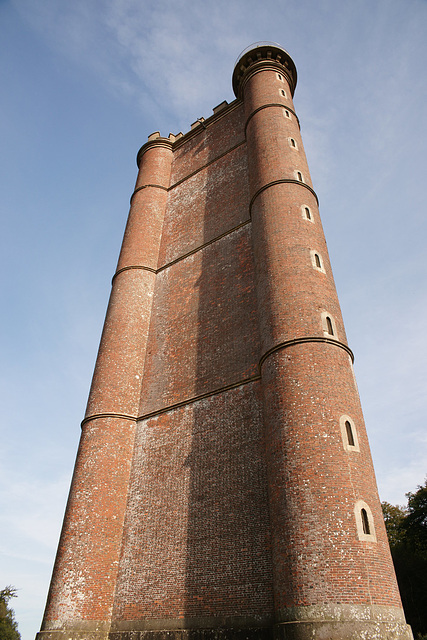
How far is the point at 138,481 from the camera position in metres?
12.9

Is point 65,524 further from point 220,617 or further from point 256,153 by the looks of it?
point 256,153

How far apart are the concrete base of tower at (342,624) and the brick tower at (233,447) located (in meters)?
0.02

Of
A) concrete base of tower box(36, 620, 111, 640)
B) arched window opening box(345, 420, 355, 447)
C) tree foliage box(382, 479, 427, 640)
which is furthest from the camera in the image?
tree foliage box(382, 479, 427, 640)

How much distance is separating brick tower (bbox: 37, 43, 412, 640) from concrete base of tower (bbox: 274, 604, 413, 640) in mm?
25

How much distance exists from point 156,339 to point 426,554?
29.2 metres

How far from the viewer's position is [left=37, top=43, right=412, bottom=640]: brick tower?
8500 mm

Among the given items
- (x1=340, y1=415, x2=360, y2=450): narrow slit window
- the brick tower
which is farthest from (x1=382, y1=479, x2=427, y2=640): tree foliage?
(x1=340, y1=415, x2=360, y2=450): narrow slit window

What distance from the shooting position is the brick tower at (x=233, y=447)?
8.50m

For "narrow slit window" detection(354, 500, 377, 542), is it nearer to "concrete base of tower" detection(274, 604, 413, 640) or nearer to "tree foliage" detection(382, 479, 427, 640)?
"concrete base of tower" detection(274, 604, 413, 640)

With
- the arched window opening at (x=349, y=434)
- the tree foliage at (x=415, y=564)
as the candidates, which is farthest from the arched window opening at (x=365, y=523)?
the tree foliage at (x=415, y=564)

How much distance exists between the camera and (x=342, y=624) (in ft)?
24.5

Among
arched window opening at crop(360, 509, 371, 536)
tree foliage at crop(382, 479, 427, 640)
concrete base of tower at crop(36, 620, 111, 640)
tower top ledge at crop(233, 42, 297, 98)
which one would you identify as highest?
tower top ledge at crop(233, 42, 297, 98)

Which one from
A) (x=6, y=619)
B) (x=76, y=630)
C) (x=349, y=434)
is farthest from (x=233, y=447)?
(x=6, y=619)

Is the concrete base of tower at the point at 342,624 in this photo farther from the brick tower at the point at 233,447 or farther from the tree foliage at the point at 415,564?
the tree foliage at the point at 415,564
